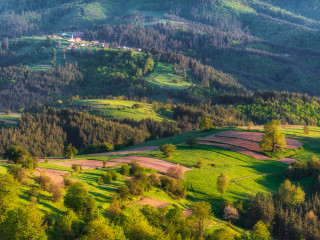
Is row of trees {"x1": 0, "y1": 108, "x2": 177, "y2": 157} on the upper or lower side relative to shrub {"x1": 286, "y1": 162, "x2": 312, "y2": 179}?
lower

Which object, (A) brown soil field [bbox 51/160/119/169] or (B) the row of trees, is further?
(B) the row of trees

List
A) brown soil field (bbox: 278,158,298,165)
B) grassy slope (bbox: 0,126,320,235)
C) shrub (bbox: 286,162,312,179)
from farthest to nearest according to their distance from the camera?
brown soil field (bbox: 278,158,298,165) < shrub (bbox: 286,162,312,179) < grassy slope (bbox: 0,126,320,235)

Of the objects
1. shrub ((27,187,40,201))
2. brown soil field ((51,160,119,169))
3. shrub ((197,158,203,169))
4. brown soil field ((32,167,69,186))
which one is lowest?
brown soil field ((51,160,119,169))

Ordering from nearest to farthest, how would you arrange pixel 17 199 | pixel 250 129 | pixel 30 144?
pixel 17 199 → pixel 250 129 → pixel 30 144

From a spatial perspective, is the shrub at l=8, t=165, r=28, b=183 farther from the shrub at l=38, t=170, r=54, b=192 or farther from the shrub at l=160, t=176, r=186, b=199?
the shrub at l=160, t=176, r=186, b=199

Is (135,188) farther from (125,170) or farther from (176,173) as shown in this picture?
(176,173)

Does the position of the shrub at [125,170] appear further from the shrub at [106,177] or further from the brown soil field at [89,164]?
the brown soil field at [89,164]

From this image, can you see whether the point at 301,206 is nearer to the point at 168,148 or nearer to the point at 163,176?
the point at 163,176

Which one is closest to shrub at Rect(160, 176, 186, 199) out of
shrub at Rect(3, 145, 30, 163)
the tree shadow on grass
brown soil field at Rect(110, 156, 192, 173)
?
brown soil field at Rect(110, 156, 192, 173)

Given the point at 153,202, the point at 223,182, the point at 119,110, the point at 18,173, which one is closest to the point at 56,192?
the point at 18,173

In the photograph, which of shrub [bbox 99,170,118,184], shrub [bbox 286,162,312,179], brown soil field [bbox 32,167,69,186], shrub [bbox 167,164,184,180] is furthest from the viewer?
shrub [bbox 286,162,312,179]

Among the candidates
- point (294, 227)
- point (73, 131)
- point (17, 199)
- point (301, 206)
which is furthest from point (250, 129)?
point (17, 199)
